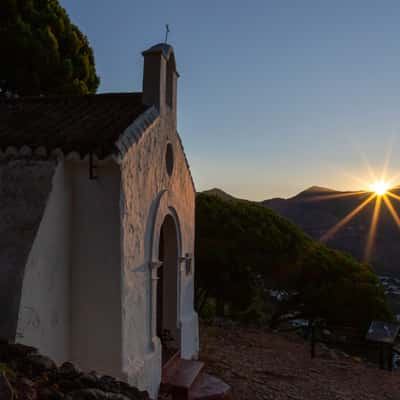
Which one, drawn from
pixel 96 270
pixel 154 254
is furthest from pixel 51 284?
pixel 154 254

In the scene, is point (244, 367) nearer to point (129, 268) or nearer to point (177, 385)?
point (177, 385)

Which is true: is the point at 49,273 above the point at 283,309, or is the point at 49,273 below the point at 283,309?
above

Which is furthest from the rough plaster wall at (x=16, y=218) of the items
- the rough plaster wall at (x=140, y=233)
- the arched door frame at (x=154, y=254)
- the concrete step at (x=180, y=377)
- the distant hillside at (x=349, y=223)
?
the distant hillside at (x=349, y=223)

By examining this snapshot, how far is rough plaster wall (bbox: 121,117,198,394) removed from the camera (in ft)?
17.8

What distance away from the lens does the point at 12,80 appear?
12.0 metres

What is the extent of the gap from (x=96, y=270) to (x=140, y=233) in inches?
36.2

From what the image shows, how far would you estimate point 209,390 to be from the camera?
6.74 meters

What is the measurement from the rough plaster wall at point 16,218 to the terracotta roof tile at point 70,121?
1.04 ft

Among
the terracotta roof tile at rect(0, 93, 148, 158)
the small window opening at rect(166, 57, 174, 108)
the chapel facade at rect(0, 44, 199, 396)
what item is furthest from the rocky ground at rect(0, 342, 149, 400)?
the small window opening at rect(166, 57, 174, 108)

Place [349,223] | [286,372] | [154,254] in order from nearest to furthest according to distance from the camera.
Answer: [154,254] < [286,372] < [349,223]

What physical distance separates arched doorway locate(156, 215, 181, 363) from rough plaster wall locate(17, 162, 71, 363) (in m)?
2.80

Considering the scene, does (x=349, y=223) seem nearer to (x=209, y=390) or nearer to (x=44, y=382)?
(x=209, y=390)

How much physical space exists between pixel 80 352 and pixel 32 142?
2881 mm

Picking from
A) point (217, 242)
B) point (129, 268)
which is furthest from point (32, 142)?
point (217, 242)
